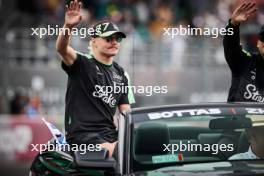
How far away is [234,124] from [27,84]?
35.2 ft

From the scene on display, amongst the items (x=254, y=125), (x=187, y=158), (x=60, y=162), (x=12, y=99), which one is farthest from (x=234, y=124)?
(x=12, y=99)

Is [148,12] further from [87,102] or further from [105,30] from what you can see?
[87,102]

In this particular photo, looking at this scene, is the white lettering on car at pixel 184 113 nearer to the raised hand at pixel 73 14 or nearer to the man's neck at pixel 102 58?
the raised hand at pixel 73 14

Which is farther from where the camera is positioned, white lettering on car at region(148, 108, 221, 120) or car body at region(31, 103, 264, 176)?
white lettering on car at region(148, 108, 221, 120)

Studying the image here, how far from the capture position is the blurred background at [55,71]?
55.5ft

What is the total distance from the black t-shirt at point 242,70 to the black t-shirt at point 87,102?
1279 mm

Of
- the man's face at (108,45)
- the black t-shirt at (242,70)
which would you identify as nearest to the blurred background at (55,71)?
the black t-shirt at (242,70)

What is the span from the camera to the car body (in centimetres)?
610

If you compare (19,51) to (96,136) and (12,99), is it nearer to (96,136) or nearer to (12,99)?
(12,99)

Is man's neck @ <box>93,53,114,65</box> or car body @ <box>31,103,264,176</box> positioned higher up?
man's neck @ <box>93,53,114,65</box>

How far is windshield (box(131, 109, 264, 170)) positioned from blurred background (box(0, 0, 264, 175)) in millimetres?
9273

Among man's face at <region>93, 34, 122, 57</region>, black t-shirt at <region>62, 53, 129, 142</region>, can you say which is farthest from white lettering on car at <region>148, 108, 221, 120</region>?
man's face at <region>93, 34, 122, 57</region>

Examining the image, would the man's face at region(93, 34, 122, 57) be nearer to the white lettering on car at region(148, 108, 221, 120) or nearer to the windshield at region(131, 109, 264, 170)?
the windshield at region(131, 109, 264, 170)

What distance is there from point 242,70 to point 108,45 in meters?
1.34
